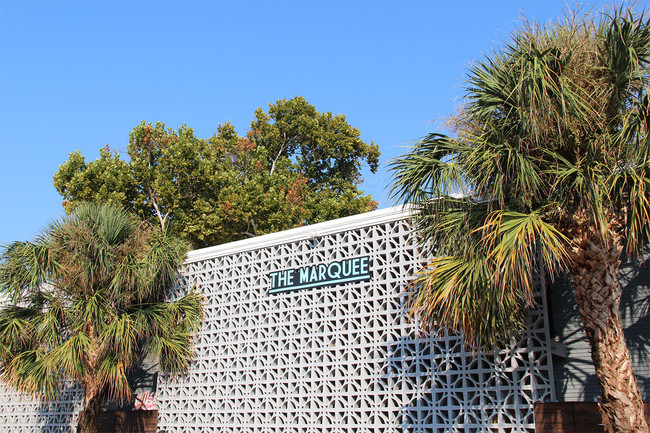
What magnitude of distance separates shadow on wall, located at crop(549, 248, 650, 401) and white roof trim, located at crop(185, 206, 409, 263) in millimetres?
3344

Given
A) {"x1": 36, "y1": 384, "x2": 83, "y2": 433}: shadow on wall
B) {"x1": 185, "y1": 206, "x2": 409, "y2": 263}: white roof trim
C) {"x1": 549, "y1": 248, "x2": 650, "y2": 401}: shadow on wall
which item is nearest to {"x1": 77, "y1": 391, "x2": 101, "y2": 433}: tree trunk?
{"x1": 36, "y1": 384, "x2": 83, "y2": 433}: shadow on wall

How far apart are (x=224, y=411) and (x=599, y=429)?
7.94m

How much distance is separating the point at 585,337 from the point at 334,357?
15.3 ft

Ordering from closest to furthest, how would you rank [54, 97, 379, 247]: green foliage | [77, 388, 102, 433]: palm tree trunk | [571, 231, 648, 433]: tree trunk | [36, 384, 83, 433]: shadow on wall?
[571, 231, 648, 433]: tree trunk → [77, 388, 102, 433]: palm tree trunk → [36, 384, 83, 433]: shadow on wall → [54, 97, 379, 247]: green foliage

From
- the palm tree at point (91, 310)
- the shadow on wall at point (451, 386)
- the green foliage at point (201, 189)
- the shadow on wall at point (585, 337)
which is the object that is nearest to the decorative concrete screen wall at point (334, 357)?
the shadow on wall at point (451, 386)

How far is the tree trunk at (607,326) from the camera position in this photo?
780 cm

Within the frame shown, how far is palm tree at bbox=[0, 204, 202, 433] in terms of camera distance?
45.1 feet

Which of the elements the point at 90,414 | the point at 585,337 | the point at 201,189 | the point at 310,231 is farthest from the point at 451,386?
the point at 201,189

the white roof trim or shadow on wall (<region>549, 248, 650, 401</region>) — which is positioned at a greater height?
the white roof trim

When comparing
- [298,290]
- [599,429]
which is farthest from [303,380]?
[599,429]

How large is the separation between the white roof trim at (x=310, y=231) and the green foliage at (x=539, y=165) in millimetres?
A: 2532

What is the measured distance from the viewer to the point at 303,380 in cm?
1277

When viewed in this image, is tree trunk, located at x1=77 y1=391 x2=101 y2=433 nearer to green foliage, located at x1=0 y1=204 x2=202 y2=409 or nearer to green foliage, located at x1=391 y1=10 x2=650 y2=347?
green foliage, located at x1=0 y1=204 x2=202 y2=409

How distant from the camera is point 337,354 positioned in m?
12.4
